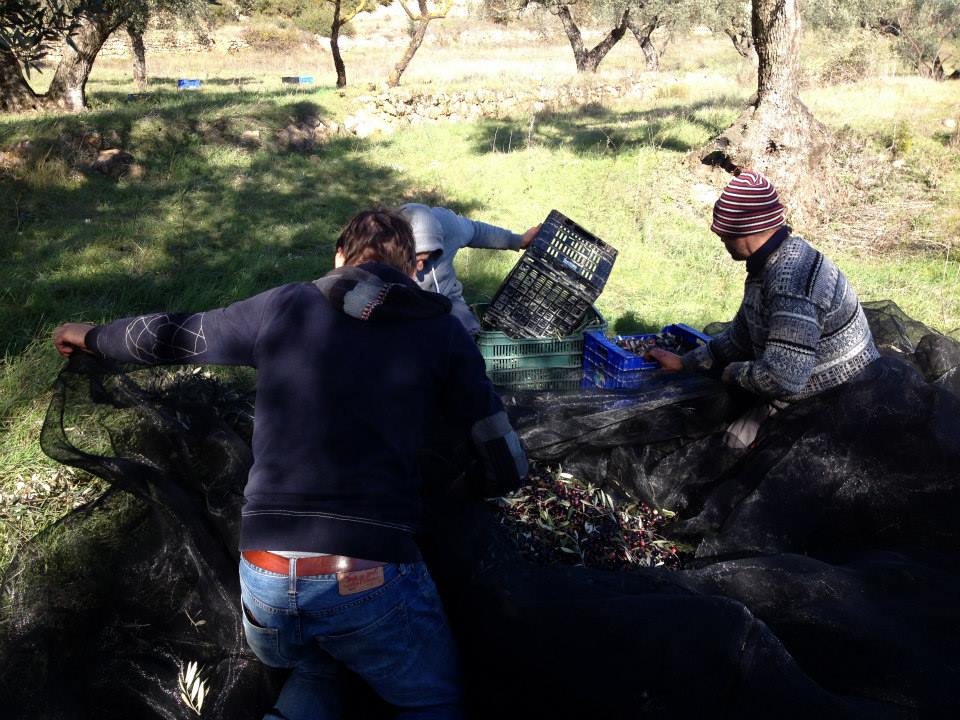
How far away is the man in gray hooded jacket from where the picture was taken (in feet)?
12.6

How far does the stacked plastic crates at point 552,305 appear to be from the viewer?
4.29 metres

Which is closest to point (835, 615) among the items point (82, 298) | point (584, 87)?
point (82, 298)

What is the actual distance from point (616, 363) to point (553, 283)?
72 centimetres

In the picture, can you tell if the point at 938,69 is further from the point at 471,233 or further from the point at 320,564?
the point at 320,564

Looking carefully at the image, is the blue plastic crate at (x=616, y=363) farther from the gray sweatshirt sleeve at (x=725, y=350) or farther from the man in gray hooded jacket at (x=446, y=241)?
the man in gray hooded jacket at (x=446, y=241)

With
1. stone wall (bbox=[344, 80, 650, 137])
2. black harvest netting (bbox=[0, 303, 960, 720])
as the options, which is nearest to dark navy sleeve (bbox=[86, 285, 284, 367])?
black harvest netting (bbox=[0, 303, 960, 720])

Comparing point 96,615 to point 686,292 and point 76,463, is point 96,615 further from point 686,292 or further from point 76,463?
point 686,292

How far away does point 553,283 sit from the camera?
4.37m

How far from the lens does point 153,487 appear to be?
7.82 feet

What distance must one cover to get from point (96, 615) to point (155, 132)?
30.2 ft

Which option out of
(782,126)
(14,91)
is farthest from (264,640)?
(14,91)

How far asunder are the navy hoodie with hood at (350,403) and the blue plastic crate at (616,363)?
1815 millimetres

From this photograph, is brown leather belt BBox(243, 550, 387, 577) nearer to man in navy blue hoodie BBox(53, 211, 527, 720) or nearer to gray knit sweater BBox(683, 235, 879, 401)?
man in navy blue hoodie BBox(53, 211, 527, 720)

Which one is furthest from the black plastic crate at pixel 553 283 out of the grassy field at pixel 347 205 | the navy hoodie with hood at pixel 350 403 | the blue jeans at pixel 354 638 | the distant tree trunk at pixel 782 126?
the distant tree trunk at pixel 782 126
